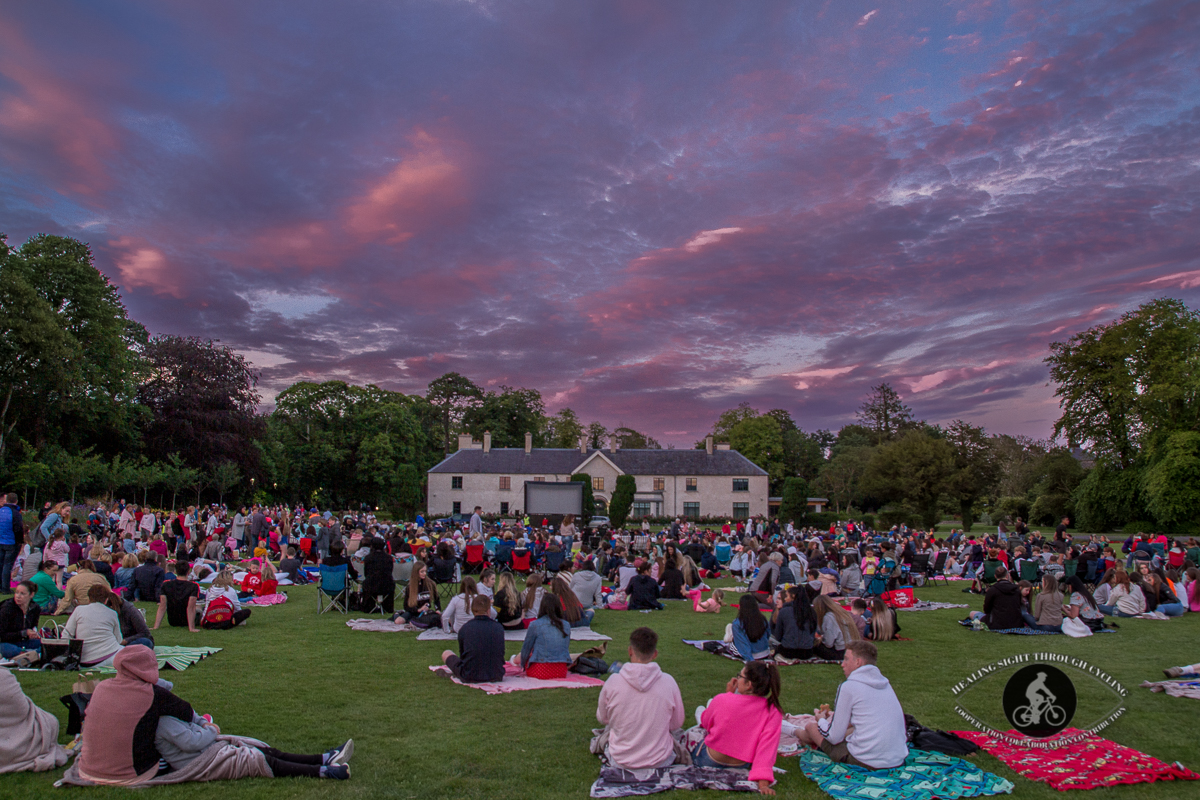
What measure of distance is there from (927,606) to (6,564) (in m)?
19.4

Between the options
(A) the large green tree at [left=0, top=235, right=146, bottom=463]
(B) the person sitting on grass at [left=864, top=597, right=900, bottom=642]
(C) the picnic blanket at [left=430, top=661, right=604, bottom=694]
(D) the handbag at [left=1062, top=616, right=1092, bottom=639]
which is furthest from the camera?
(A) the large green tree at [left=0, top=235, right=146, bottom=463]

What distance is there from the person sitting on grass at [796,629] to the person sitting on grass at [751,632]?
25 cm

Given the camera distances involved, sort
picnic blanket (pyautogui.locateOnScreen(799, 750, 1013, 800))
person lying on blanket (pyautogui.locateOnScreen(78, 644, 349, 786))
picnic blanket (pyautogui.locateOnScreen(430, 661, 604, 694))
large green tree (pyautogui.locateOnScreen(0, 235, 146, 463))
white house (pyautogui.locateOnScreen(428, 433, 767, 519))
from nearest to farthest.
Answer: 1. person lying on blanket (pyautogui.locateOnScreen(78, 644, 349, 786))
2. picnic blanket (pyautogui.locateOnScreen(799, 750, 1013, 800))
3. picnic blanket (pyautogui.locateOnScreen(430, 661, 604, 694))
4. large green tree (pyautogui.locateOnScreen(0, 235, 146, 463))
5. white house (pyautogui.locateOnScreen(428, 433, 767, 519))

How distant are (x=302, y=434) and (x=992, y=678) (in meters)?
57.4

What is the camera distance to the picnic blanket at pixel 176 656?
866 centimetres

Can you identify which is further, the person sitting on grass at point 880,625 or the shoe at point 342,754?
the person sitting on grass at point 880,625

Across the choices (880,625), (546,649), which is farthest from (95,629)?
(880,625)

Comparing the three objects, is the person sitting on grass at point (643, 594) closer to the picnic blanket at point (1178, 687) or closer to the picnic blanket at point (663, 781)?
the picnic blanket at point (1178, 687)

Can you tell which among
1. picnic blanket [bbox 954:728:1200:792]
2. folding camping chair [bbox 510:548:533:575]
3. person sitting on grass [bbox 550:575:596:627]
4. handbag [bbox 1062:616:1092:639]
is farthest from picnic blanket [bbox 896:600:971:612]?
picnic blanket [bbox 954:728:1200:792]

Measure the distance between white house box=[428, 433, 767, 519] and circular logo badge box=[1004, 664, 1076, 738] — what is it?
54.5 m

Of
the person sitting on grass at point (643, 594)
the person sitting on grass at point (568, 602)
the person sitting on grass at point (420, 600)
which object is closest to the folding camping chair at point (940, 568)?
the person sitting on grass at point (643, 594)

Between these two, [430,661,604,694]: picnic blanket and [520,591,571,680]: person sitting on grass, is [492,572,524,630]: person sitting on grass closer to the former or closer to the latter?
[430,661,604,694]: picnic blanket

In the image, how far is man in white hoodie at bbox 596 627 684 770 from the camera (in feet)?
18.6

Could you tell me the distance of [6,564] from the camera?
13.8 meters
